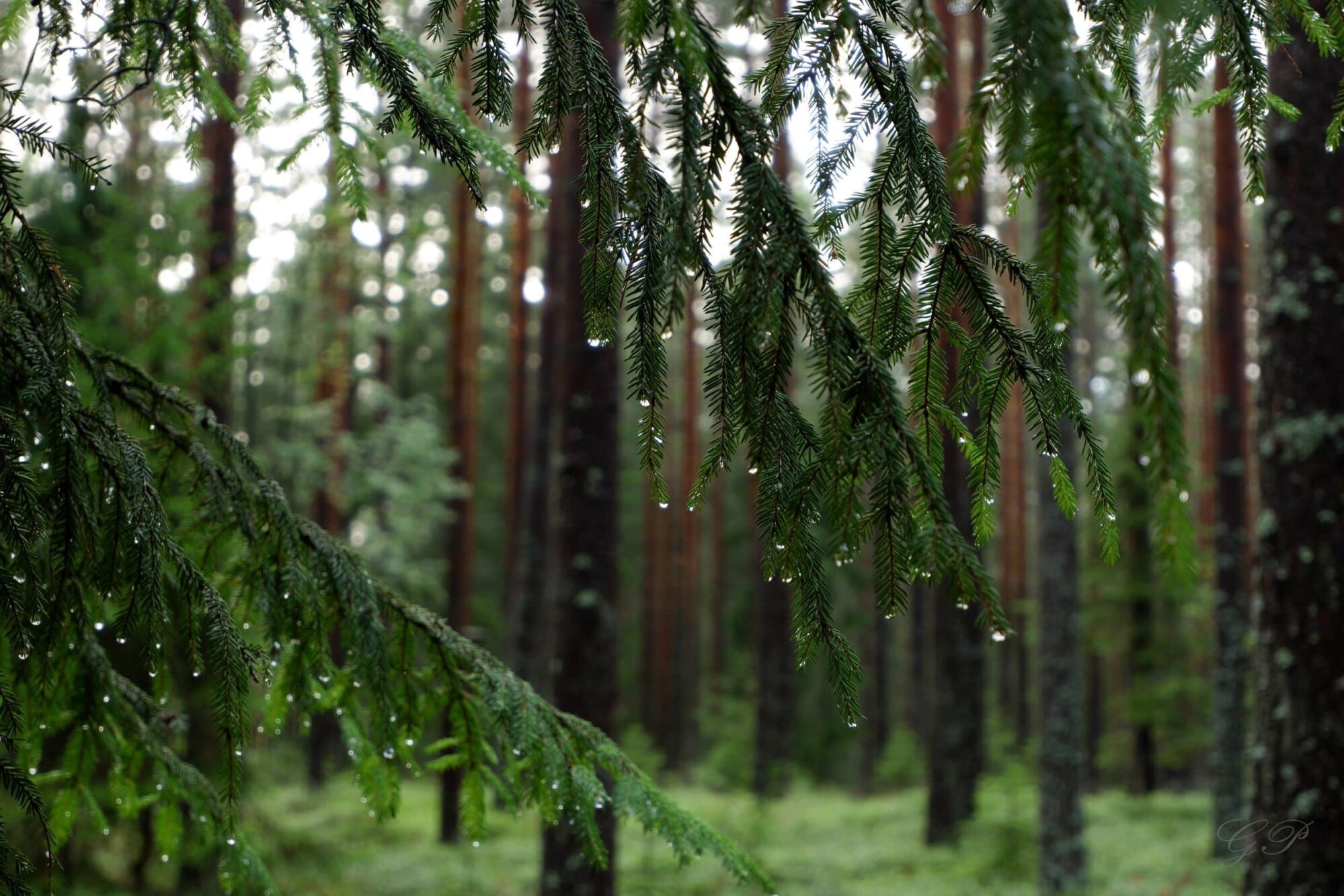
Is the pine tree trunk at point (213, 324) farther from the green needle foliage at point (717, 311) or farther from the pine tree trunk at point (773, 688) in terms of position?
the pine tree trunk at point (773, 688)

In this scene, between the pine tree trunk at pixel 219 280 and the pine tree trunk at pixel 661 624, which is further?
the pine tree trunk at pixel 661 624

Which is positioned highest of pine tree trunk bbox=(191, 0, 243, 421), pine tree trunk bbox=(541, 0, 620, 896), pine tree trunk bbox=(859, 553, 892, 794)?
pine tree trunk bbox=(191, 0, 243, 421)

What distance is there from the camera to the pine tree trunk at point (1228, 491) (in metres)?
10.2

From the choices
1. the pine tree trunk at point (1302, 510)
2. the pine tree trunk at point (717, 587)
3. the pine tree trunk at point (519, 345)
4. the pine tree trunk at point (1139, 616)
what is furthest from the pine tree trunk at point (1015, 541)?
the pine tree trunk at point (1302, 510)

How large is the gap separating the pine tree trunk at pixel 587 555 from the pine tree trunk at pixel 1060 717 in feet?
14.2

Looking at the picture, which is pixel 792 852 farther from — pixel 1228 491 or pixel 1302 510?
pixel 1302 510

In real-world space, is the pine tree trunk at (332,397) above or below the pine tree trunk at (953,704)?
above

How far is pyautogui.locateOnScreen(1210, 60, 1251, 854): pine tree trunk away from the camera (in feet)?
33.4

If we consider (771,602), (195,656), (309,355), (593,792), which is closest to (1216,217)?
(771,602)

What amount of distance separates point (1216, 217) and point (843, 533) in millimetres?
11650

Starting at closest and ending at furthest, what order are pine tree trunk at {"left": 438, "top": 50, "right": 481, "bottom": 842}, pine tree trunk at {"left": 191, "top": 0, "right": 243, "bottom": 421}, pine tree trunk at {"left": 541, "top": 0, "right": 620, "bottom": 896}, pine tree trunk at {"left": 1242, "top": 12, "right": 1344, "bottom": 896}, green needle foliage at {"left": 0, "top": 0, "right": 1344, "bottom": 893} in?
1. green needle foliage at {"left": 0, "top": 0, "right": 1344, "bottom": 893}
2. pine tree trunk at {"left": 1242, "top": 12, "right": 1344, "bottom": 896}
3. pine tree trunk at {"left": 541, "top": 0, "right": 620, "bottom": 896}
4. pine tree trunk at {"left": 191, "top": 0, "right": 243, "bottom": 421}
5. pine tree trunk at {"left": 438, "top": 50, "right": 481, "bottom": 842}

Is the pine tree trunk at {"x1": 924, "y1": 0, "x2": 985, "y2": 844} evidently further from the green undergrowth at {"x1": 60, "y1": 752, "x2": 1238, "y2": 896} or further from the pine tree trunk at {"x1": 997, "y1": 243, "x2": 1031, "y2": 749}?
the pine tree trunk at {"x1": 997, "y1": 243, "x2": 1031, "y2": 749}

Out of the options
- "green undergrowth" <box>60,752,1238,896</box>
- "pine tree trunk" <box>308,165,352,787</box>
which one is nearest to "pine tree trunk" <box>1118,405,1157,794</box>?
"green undergrowth" <box>60,752,1238,896</box>

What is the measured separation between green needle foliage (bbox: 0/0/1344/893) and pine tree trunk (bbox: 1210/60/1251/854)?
9676 mm
